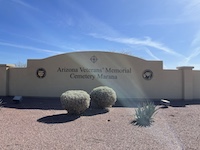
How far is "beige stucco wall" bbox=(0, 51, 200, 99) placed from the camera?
17.8 meters

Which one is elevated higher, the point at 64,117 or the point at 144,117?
the point at 144,117

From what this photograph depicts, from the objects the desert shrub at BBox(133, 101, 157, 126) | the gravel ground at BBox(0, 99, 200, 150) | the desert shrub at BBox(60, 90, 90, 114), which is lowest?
the gravel ground at BBox(0, 99, 200, 150)

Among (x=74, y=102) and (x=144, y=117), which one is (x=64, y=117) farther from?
(x=144, y=117)

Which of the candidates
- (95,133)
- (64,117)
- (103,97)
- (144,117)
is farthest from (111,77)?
(95,133)

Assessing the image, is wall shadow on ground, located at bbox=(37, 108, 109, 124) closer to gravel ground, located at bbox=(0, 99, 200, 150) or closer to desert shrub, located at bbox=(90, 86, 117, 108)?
gravel ground, located at bbox=(0, 99, 200, 150)

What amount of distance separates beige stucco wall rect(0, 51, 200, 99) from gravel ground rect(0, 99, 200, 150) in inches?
273

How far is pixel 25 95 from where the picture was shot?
1830 cm

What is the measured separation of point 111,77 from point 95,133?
10.1 metres

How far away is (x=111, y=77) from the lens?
17.8 meters

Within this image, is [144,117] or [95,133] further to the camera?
[144,117]

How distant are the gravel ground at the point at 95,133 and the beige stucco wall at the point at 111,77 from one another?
22.8 ft

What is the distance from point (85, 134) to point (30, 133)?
1.83m

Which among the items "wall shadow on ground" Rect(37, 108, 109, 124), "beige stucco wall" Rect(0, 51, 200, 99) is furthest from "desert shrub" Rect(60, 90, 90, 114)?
"beige stucco wall" Rect(0, 51, 200, 99)

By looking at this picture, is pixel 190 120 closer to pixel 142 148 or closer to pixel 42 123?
pixel 142 148
